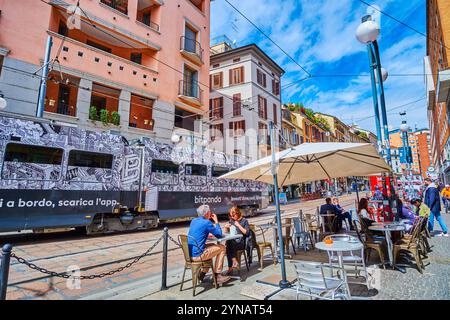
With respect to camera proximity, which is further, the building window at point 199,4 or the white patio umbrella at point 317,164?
the building window at point 199,4

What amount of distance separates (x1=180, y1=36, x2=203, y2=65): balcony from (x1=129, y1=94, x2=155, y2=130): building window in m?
4.89

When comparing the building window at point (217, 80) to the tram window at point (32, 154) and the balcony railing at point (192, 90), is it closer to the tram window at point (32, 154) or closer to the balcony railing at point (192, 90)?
the balcony railing at point (192, 90)

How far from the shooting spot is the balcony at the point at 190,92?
1777cm

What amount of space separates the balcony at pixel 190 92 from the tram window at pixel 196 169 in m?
7.10

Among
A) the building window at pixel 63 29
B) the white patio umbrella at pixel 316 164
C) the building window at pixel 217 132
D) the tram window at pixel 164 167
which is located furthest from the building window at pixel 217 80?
the white patio umbrella at pixel 316 164

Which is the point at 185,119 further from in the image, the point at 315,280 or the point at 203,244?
the point at 315,280

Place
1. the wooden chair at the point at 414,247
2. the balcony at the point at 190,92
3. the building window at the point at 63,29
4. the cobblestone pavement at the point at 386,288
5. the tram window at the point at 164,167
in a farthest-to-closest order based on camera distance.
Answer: the balcony at the point at 190,92, the building window at the point at 63,29, the tram window at the point at 164,167, the wooden chair at the point at 414,247, the cobblestone pavement at the point at 386,288

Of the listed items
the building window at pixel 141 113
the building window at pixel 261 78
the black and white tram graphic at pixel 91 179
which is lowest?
the black and white tram graphic at pixel 91 179

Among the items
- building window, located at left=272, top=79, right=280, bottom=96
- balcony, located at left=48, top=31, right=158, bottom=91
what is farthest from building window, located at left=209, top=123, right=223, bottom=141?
balcony, located at left=48, top=31, right=158, bottom=91

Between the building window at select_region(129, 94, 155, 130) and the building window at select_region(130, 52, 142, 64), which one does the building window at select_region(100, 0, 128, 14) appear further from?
the building window at select_region(129, 94, 155, 130)

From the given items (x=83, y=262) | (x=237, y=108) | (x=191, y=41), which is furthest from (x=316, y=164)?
(x=237, y=108)

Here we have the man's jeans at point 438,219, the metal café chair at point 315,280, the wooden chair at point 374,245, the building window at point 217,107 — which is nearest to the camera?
the metal café chair at point 315,280
